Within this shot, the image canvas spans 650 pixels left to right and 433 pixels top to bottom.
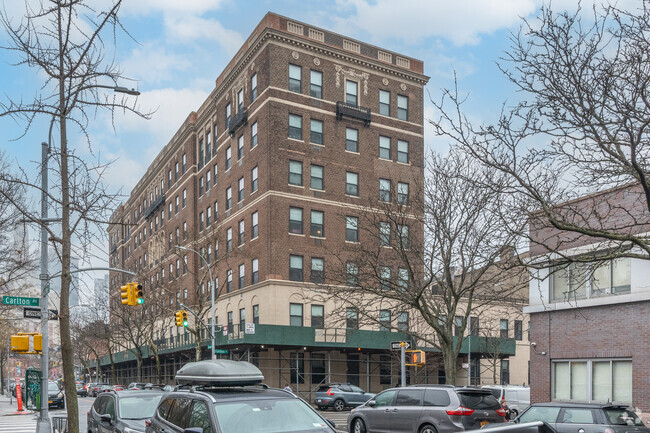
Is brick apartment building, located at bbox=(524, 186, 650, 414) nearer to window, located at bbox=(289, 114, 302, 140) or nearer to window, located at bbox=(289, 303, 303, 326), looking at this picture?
window, located at bbox=(289, 303, 303, 326)

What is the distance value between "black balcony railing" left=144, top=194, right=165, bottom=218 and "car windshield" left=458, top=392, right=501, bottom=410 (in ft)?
177

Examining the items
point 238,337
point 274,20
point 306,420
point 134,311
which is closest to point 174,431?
point 306,420

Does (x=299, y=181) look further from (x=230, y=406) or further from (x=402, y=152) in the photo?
(x=230, y=406)

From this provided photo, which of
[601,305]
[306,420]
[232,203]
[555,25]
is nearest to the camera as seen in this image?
[306,420]

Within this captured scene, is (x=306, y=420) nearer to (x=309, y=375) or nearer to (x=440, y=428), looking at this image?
(x=440, y=428)

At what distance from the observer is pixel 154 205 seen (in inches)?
2672

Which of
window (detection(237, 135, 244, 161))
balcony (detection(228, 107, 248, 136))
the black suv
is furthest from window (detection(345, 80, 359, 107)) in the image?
the black suv

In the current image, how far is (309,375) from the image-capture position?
142ft

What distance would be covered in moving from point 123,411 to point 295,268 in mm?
30222

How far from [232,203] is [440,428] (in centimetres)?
3515

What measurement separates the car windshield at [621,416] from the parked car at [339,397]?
2272 centimetres

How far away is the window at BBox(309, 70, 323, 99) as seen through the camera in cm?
4516

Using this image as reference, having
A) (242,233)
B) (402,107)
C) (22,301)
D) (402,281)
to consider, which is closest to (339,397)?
(402,281)

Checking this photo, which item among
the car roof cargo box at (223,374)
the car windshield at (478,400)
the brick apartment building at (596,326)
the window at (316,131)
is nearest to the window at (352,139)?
the window at (316,131)
